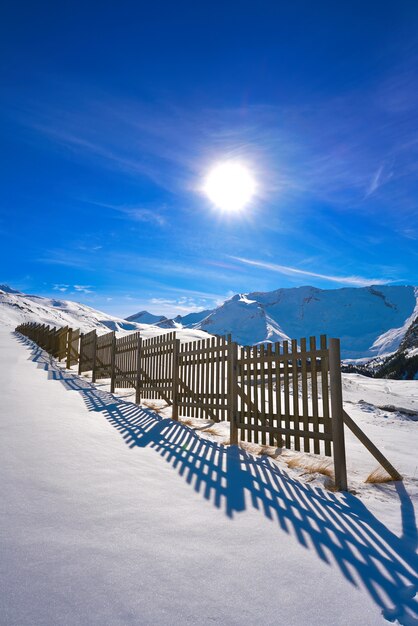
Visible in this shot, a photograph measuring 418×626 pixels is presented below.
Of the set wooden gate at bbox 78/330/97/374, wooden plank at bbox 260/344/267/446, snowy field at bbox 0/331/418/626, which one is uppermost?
wooden gate at bbox 78/330/97/374

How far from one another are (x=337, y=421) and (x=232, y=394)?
6.79ft

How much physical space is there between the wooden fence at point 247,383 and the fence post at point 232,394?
0.02 metres

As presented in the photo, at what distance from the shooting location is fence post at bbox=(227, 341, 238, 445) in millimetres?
5793

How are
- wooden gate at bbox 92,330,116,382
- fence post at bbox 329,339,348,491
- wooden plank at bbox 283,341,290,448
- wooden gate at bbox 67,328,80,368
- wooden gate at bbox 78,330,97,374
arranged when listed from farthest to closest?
wooden gate at bbox 67,328,80,368
wooden gate at bbox 78,330,97,374
wooden gate at bbox 92,330,116,382
wooden plank at bbox 283,341,290,448
fence post at bbox 329,339,348,491

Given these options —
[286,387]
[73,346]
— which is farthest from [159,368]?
[73,346]

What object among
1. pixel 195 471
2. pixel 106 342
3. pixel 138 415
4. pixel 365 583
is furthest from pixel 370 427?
pixel 106 342

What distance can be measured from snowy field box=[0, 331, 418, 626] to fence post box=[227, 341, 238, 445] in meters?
1.25

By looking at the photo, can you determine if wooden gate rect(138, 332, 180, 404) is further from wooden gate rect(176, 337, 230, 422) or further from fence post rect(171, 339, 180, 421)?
wooden gate rect(176, 337, 230, 422)

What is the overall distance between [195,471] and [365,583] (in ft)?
7.02

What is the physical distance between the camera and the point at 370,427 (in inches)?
338

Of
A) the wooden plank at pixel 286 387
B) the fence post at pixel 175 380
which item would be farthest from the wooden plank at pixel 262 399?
the fence post at pixel 175 380

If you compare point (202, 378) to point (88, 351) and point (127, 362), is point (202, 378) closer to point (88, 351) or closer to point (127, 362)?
point (127, 362)

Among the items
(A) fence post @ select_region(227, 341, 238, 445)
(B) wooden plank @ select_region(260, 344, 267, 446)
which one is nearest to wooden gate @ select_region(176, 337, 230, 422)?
(A) fence post @ select_region(227, 341, 238, 445)

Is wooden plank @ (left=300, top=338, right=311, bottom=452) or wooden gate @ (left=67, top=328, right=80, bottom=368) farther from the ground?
wooden gate @ (left=67, top=328, right=80, bottom=368)
